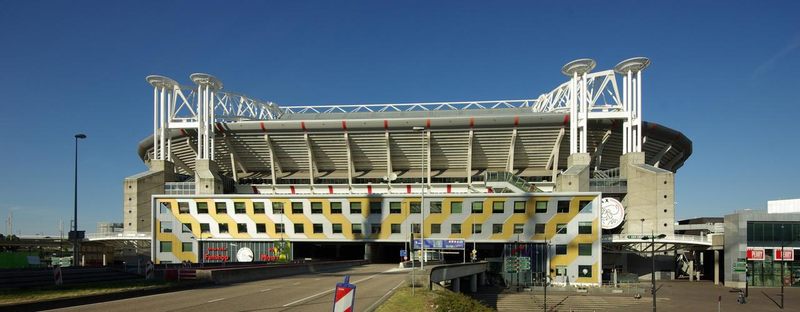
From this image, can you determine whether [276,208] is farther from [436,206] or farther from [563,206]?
[563,206]

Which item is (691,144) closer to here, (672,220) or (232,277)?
(672,220)

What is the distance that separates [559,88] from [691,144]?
31.7 meters

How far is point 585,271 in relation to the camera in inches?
2790

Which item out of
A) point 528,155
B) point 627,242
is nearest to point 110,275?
point 627,242

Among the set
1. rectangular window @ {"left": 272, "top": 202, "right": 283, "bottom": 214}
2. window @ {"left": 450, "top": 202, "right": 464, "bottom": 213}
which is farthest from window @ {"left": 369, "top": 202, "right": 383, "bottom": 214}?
rectangular window @ {"left": 272, "top": 202, "right": 283, "bottom": 214}

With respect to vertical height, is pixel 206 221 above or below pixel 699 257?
above

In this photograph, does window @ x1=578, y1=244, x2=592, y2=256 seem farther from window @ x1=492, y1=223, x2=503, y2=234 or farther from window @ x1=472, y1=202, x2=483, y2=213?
window @ x1=472, y1=202, x2=483, y2=213

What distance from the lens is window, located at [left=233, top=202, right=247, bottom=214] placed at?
79750mm

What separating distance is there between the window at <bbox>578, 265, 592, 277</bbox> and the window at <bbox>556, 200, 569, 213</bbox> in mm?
7023

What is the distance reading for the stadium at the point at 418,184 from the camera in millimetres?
74188

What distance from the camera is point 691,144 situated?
110 meters

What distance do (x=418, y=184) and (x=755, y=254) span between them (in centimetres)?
5037

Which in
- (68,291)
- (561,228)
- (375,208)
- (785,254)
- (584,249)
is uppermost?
(375,208)

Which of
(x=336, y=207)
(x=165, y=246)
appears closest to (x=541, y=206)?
(x=336, y=207)
